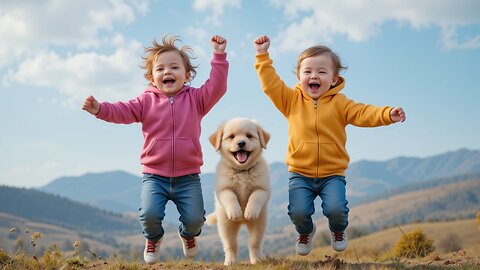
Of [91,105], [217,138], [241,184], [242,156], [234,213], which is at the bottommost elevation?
[234,213]

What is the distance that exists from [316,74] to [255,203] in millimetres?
2237

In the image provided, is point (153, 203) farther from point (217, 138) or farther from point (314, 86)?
point (314, 86)

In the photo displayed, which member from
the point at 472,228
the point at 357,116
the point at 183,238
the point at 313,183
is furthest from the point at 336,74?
the point at 472,228

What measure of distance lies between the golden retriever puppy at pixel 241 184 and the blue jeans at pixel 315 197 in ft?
1.45

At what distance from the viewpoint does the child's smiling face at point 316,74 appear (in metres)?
8.19

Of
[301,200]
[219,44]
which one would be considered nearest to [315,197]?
[301,200]

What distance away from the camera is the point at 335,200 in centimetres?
782

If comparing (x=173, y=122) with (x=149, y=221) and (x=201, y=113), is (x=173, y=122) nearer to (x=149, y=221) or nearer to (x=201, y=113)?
(x=201, y=113)

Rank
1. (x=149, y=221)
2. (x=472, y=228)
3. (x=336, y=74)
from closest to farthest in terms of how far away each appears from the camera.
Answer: (x=149, y=221), (x=336, y=74), (x=472, y=228)

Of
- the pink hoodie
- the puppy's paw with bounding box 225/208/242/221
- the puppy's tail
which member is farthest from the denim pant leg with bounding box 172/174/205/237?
the puppy's tail

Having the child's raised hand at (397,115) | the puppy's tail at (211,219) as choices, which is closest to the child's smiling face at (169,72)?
the puppy's tail at (211,219)

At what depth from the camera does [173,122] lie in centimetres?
801

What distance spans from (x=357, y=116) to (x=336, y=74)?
809 mm

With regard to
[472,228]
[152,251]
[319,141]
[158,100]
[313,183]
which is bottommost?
[152,251]
